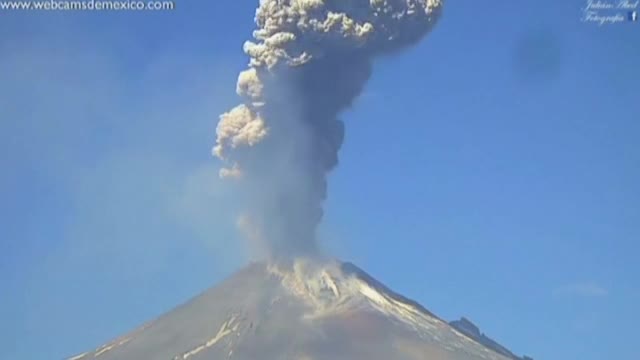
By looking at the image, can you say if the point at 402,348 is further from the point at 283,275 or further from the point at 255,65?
the point at 255,65

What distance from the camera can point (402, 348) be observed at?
51.7m

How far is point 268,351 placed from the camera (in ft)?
169

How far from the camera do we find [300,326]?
55.3m

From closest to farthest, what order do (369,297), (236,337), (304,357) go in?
(304,357) < (236,337) < (369,297)

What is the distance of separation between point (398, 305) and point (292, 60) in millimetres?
22835

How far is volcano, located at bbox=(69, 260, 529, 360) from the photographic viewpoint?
51719 mm

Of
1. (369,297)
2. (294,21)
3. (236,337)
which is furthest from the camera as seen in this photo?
(369,297)

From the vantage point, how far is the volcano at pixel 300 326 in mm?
51719

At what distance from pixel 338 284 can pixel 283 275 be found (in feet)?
12.1

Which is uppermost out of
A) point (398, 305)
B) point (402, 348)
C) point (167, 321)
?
point (167, 321)

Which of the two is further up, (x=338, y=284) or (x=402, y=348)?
(x=338, y=284)

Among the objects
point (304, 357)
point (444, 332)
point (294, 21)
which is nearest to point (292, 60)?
point (294, 21)

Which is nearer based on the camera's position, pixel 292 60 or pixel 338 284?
pixel 292 60

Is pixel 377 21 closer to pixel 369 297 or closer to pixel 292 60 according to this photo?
pixel 292 60
